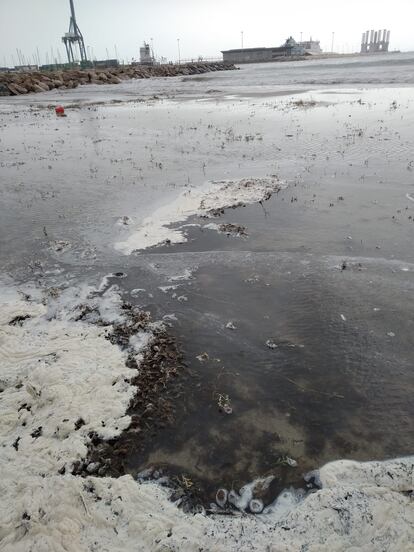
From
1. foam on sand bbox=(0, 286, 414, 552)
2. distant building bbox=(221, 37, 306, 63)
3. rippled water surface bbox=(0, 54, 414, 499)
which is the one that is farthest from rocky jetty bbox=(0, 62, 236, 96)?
distant building bbox=(221, 37, 306, 63)

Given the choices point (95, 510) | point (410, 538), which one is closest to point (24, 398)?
point (95, 510)

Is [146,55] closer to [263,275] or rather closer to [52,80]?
[52,80]

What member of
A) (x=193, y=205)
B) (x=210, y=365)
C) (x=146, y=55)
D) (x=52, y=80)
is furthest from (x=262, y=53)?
(x=210, y=365)

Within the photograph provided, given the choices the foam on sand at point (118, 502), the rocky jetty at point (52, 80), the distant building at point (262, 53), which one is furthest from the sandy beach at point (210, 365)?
the distant building at point (262, 53)

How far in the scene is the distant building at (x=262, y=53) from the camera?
139 m

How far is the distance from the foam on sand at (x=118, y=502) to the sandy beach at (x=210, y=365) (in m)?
0.01

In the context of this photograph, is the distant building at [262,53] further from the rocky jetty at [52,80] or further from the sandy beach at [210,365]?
the sandy beach at [210,365]

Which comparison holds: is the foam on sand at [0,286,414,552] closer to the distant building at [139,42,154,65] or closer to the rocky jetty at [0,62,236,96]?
the rocky jetty at [0,62,236,96]

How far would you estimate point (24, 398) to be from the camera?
4695mm

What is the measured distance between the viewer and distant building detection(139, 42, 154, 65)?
146375 millimetres

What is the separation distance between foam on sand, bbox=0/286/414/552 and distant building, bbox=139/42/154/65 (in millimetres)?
162226

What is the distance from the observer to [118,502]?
141 inches

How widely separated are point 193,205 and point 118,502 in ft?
26.2

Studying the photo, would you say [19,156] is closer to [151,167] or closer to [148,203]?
[151,167]
